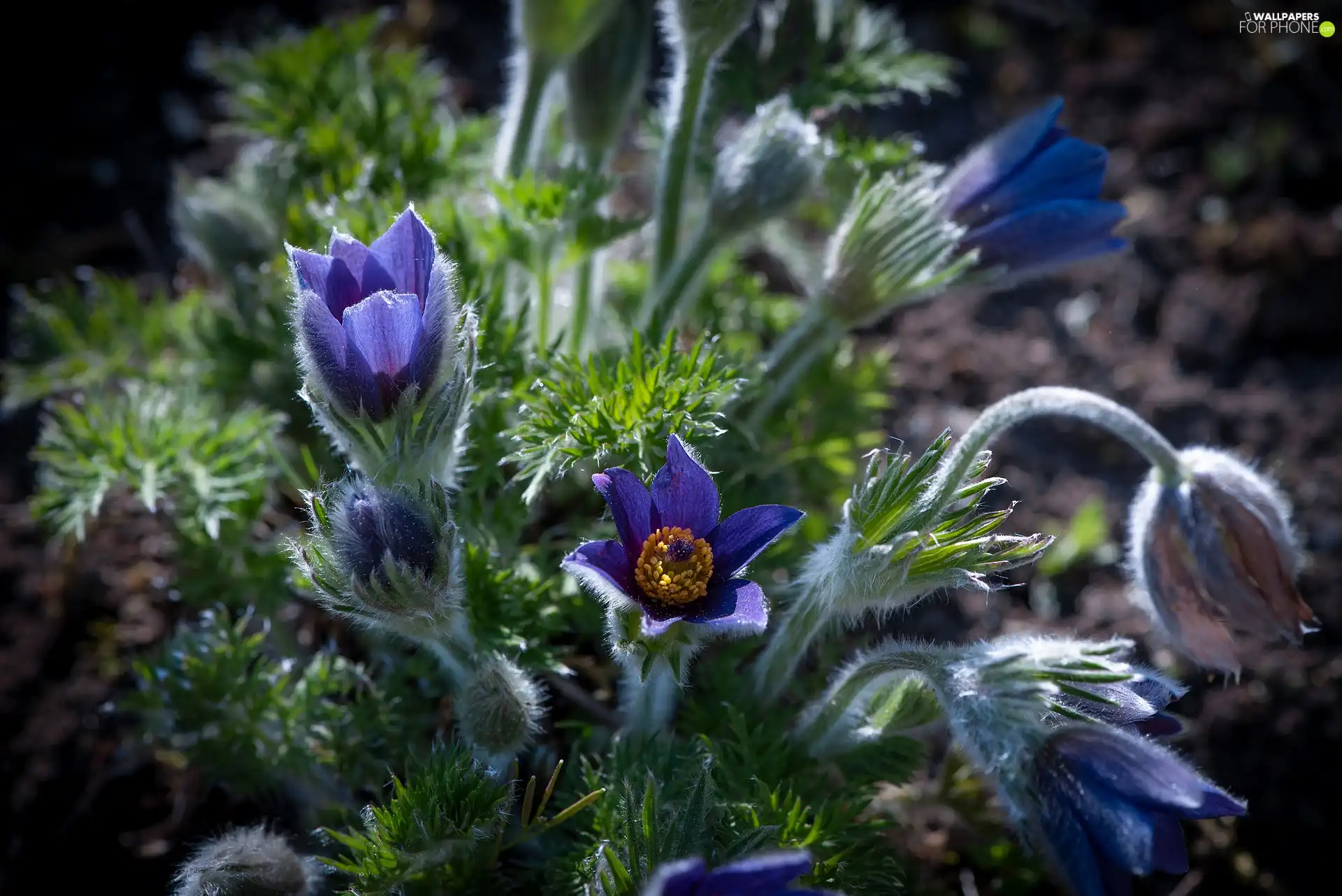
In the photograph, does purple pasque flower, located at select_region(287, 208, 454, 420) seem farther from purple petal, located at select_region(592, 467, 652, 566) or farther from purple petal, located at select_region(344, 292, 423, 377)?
purple petal, located at select_region(592, 467, 652, 566)

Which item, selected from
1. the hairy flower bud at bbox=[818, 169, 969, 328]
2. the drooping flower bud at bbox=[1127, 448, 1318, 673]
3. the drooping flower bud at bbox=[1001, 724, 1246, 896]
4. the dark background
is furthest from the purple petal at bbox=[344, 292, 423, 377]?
the drooping flower bud at bbox=[1127, 448, 1318, 673]

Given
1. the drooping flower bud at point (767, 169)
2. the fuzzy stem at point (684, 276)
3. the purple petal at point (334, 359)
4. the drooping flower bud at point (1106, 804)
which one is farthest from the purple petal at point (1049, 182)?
Result: the purple petal at point (334, 359)

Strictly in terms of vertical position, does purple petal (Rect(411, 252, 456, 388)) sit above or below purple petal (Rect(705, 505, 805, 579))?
above

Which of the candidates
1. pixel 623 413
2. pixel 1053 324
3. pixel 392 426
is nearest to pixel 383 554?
pixel 392 426

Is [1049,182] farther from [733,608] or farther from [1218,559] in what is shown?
[733,608]

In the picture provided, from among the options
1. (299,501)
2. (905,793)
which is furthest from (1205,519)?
(299,501)

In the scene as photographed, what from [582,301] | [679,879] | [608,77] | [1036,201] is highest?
[608,77]
